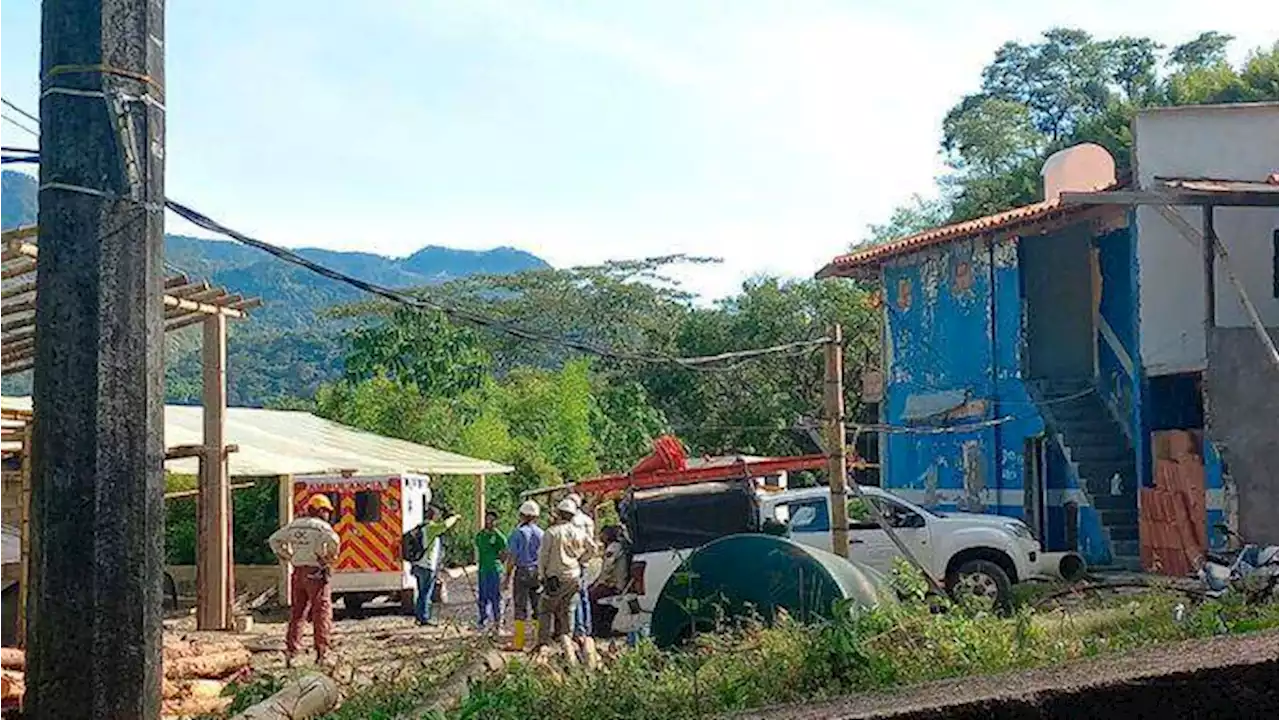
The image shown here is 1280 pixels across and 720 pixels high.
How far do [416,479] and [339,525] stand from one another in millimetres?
1778

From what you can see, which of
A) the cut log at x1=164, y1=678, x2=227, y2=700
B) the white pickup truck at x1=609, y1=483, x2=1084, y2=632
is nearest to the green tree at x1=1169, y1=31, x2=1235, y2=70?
the white pickup truck at x1=609, y1=483, x2=1084, y2=632

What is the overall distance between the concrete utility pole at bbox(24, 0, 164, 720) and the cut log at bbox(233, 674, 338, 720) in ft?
12.2

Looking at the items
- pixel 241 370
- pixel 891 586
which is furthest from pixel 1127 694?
pixel 241 370

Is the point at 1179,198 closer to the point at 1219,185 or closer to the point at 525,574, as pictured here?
the point at 1219,185

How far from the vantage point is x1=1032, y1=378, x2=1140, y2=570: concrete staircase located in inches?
1016

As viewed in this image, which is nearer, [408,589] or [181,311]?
[181,311]

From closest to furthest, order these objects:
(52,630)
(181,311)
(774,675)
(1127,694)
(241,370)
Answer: (1127,694)
(52,630)
(774,675)
(181,311)
(241,370)

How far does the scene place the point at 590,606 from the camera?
1914 centimetres

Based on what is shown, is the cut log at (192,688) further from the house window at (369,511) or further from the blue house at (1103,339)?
the blue house at (1103,339)

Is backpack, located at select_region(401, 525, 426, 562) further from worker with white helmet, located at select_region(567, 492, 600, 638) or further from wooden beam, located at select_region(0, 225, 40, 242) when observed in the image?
wooden beam, located at select_region(0, 225, 40, 242)

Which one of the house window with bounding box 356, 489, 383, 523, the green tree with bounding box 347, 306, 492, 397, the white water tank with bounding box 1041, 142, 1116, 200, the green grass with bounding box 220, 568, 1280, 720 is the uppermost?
the white water tank with bounding box 1041, 142, 1116, 200

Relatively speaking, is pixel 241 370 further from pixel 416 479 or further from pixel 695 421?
pixel 416 479

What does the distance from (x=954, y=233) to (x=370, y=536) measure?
10926 mm

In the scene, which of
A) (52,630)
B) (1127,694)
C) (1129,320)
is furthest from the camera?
(1129,320)
